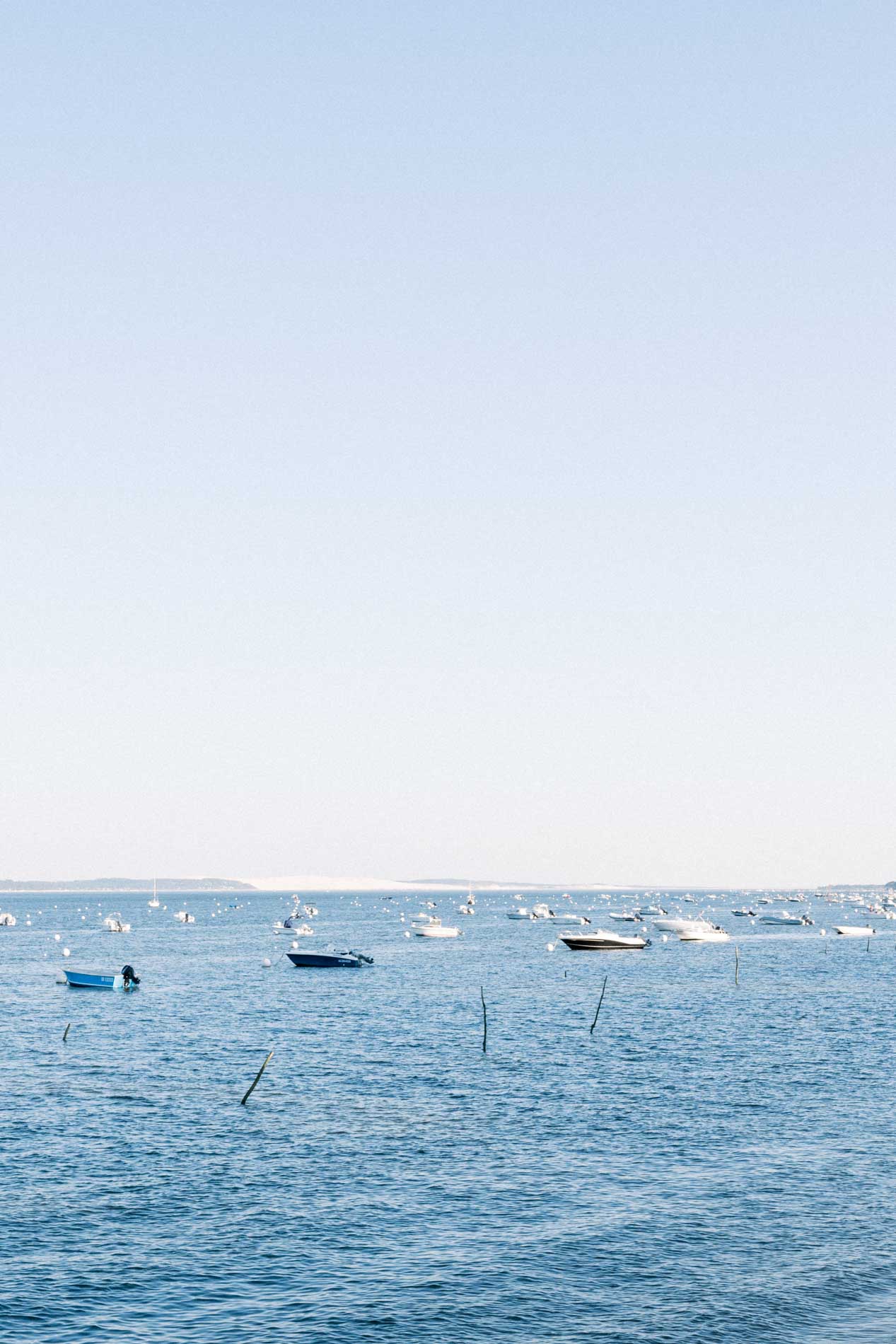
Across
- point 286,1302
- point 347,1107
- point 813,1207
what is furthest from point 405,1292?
point 347,1107

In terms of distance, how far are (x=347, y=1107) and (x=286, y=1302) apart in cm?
2903

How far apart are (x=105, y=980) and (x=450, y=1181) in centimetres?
9320

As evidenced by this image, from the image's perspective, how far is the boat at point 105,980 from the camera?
134 m

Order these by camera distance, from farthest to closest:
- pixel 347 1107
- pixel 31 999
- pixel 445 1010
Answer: pixel 31 999
pixel 445 1010
pixel 347 1107

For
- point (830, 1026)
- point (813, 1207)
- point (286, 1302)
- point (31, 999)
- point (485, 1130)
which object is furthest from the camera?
point (31, 999)

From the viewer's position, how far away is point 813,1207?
4822 cm

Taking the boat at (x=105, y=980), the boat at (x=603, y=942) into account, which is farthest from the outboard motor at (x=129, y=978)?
the boat at (x=603, y=942)

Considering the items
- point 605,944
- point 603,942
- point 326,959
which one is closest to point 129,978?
point 326,959

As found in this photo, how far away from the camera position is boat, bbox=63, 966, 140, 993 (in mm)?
134500

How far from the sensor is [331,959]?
6560 inches

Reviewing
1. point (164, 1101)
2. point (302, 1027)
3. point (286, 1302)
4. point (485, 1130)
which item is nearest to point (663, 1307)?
point (286, 1302)

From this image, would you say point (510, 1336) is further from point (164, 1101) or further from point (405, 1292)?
point (164, 1101)

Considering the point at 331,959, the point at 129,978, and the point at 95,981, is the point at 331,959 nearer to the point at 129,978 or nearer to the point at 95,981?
the point at 129,978

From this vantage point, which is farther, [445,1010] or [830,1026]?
[445,1010]
